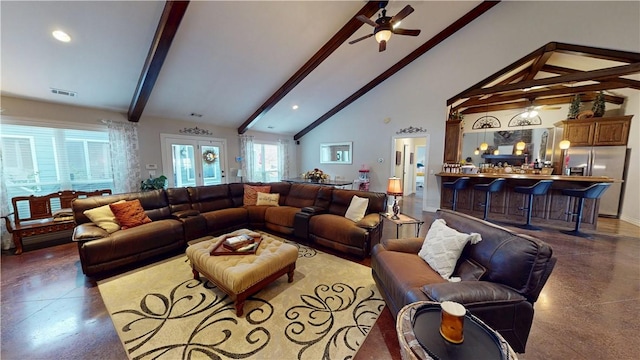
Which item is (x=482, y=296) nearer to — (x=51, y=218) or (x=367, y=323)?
(x=367, y=323)

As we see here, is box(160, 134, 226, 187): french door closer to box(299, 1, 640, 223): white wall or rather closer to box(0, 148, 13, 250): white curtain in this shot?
box(0, 148, 13, 250): white curtain

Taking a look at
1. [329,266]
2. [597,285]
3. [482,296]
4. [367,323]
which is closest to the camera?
[482,296]

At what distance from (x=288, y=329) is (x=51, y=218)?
4498 millimetres

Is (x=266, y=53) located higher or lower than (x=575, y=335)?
higher

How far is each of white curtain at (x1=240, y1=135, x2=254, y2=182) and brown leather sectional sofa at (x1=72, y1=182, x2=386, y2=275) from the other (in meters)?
2.23

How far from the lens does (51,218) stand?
139 inches

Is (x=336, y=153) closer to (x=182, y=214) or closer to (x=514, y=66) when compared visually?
(x=514, y=66)

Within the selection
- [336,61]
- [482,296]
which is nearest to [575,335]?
[482,296]

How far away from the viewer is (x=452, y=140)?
5.91m

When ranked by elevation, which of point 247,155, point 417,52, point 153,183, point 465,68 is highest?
point 417,52

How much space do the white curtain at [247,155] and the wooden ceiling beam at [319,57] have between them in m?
0.75

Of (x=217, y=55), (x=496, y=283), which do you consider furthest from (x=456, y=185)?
(x=217, y=55)

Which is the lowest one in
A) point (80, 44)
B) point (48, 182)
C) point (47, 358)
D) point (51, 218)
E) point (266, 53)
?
point (47, 358)

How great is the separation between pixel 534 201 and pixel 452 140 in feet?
7.29
